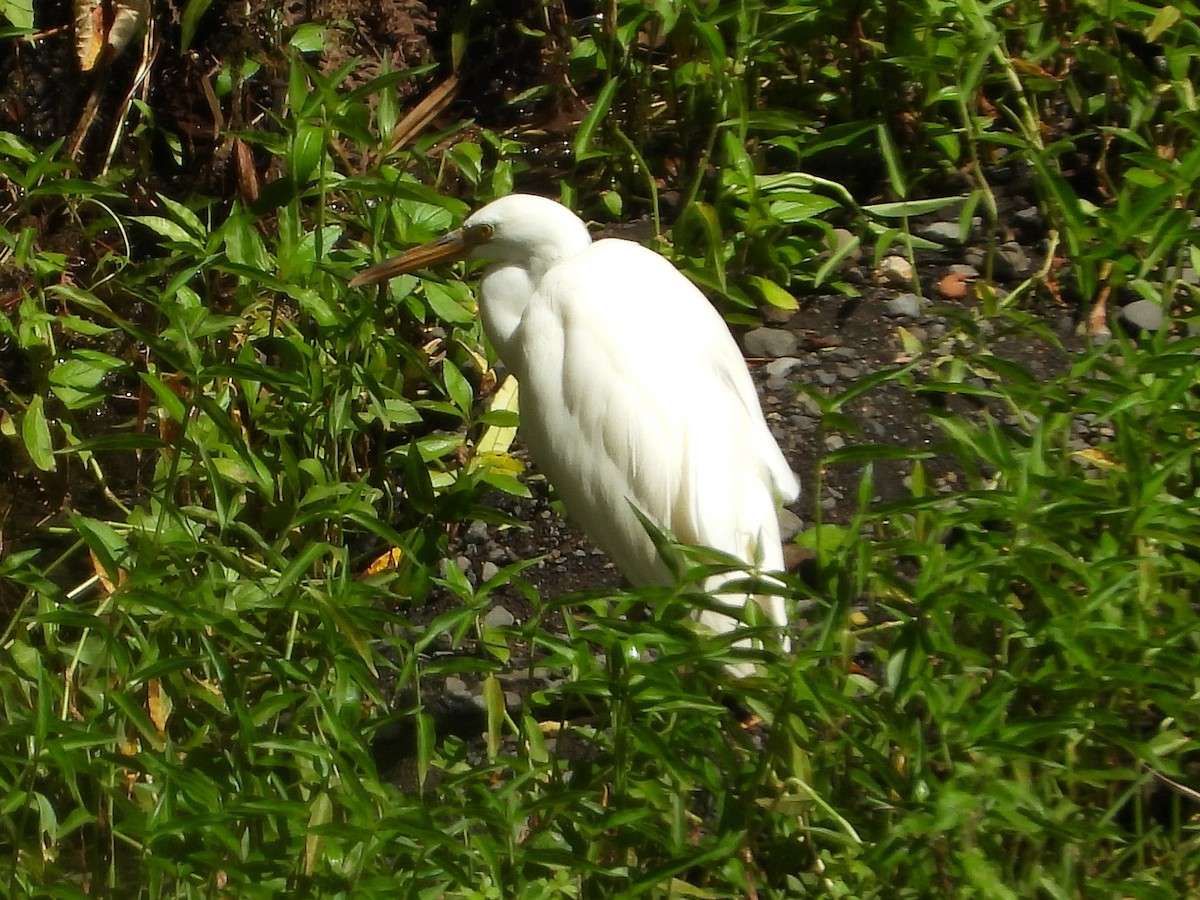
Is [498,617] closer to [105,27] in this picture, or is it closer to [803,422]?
[803,422]

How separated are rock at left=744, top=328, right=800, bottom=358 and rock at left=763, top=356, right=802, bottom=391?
2cm

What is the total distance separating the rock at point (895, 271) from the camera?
10.3ft

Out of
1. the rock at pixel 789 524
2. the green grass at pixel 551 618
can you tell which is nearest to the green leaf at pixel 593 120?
the green grass at pixel 551 618

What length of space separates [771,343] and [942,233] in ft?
1.62

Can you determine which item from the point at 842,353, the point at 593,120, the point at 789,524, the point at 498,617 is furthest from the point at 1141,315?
the point at 498,617

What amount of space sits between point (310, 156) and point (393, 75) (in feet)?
0.90

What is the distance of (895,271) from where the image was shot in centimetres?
316

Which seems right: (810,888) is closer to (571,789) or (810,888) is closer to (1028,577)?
(571,789)

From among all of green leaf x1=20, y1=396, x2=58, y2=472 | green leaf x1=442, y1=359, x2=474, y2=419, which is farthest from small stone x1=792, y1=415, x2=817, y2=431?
green leaf x1=20, y1=396, x2=58, y2=472

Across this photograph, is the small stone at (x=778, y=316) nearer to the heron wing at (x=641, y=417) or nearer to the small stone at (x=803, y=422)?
the small stone at (x=803, y=422)

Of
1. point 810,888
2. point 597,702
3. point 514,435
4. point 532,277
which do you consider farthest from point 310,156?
point 810,888

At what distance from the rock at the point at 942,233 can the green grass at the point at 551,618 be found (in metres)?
0.15

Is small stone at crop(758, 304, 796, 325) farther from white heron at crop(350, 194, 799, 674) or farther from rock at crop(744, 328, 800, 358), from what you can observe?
white heron at crop(350, 194, 799, 674)

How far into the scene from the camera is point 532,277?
264cm
